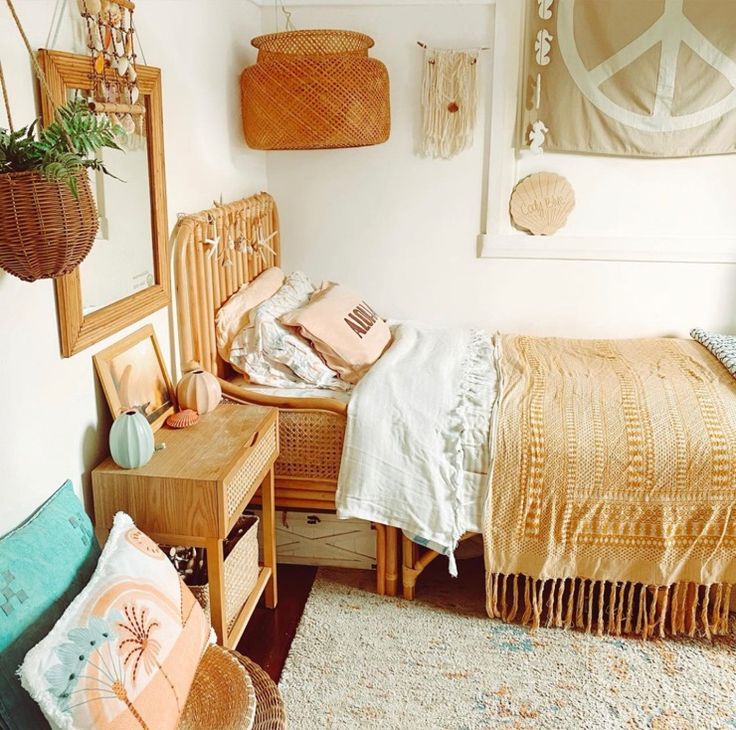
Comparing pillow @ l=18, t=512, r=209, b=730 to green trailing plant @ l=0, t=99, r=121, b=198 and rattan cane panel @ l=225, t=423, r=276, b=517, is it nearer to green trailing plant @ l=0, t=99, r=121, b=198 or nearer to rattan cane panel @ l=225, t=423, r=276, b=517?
rattan cane panel @ l=225, t=423, r=276, b=517

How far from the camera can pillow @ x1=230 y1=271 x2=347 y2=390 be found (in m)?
2.69

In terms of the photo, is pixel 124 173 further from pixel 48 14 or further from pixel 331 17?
pixel 331 17

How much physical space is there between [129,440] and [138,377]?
0.28 m

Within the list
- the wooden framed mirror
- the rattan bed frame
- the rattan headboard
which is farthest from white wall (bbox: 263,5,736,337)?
the wooden framed mirror

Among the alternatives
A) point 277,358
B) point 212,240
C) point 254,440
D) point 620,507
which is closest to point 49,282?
point 254,440

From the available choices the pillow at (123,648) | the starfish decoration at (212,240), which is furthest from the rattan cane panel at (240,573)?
the starfish decoration at (212,240)

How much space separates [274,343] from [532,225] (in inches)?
55.7

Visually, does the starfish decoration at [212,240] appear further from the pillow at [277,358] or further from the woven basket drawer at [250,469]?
the woven basket drawer at [250,469]

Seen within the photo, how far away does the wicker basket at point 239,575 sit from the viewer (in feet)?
6.61

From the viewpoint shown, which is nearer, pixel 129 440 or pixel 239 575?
pixel 129 440

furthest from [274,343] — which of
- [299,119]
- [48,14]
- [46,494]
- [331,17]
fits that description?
[331,17]

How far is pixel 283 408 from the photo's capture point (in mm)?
2539

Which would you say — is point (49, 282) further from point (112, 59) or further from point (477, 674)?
point (477, 674)

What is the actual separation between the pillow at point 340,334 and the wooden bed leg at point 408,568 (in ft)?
1.93
